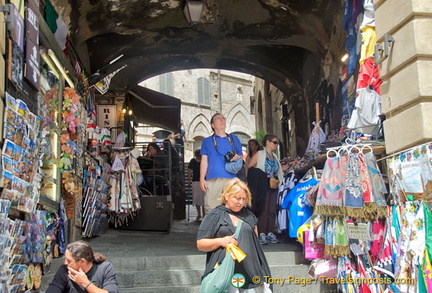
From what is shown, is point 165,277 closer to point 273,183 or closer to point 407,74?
point 273,183

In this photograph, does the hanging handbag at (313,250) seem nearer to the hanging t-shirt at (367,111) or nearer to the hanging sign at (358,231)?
the hanging sign at (358,231)

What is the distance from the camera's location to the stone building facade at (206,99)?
37125 millimetres

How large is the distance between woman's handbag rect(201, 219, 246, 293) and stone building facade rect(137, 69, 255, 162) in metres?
31.3

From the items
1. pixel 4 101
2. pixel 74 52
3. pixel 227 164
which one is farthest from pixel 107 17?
pixel 4 101

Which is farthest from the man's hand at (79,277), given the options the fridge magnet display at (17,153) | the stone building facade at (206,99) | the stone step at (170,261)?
the stone building facade at (206,99)

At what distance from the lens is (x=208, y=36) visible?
40.0 ft

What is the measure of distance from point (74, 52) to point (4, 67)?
177 inches

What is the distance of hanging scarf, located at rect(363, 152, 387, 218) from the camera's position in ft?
19.9

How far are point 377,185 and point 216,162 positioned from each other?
2.14m

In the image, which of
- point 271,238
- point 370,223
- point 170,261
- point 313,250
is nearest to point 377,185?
point 370,223

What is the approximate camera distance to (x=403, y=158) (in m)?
5.91

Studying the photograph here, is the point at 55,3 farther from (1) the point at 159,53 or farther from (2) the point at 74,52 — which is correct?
(1) the point at 159,53

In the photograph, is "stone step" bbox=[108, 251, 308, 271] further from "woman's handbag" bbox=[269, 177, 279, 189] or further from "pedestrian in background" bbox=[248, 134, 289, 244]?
"woman's handbag" bbox=[269, 177, 279, 189]

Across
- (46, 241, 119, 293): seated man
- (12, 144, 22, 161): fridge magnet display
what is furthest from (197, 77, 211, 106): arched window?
(46, 241, 119, 293): seated man
